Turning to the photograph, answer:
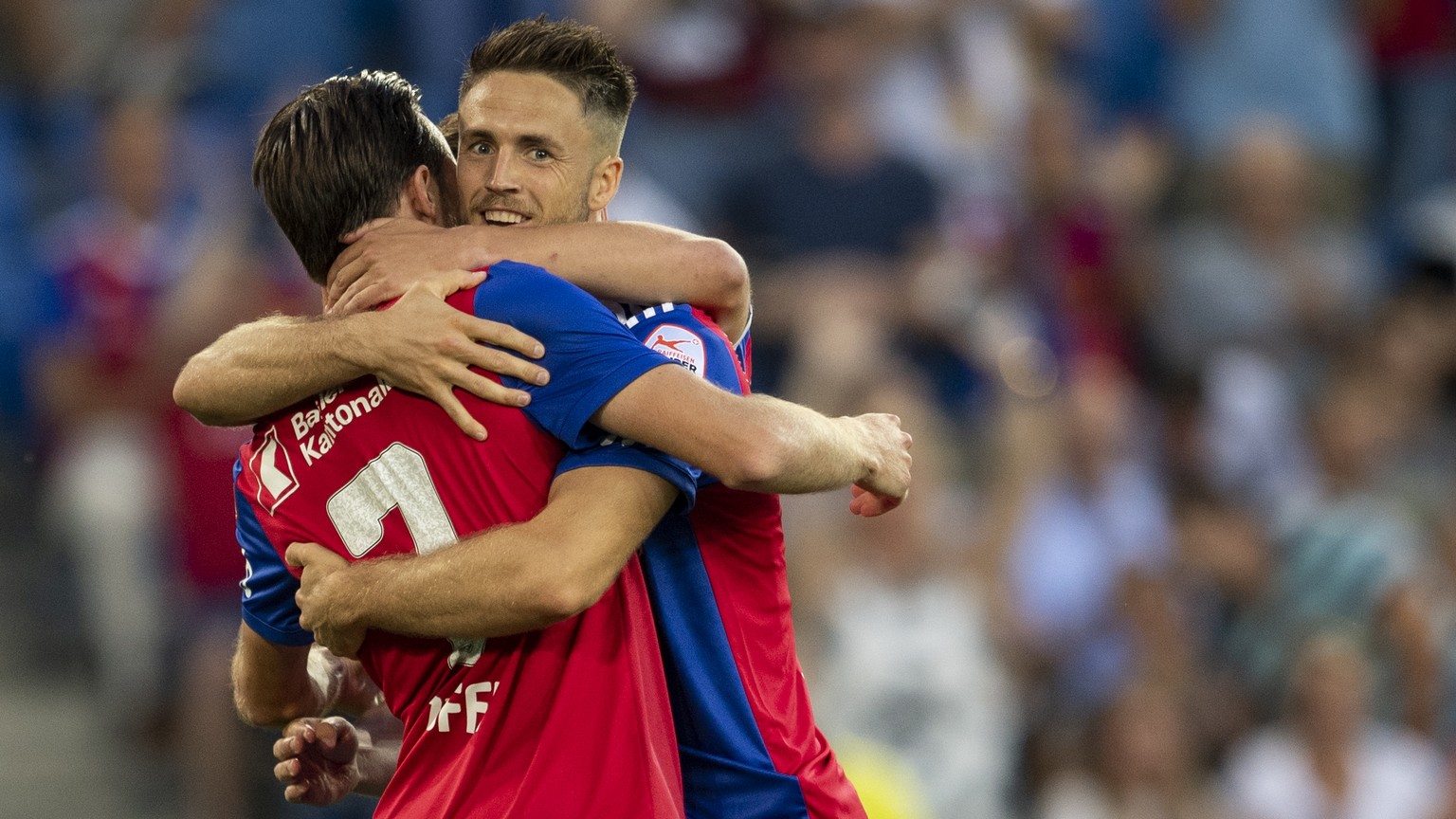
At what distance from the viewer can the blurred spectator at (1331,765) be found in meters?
7.38

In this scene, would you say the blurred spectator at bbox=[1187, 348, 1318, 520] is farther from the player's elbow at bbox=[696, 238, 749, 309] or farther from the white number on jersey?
the white number on jersey

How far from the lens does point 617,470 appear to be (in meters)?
2.81

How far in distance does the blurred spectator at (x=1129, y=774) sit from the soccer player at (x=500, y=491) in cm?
449

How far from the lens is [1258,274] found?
9.04 metres

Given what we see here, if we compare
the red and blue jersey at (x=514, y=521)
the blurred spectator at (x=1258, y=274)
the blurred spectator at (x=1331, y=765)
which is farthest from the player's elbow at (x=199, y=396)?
the blurred spectator at (x=1258, y=274)

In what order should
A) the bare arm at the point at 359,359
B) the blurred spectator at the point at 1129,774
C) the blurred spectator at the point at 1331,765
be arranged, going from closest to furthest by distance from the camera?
the bare arm at the point at 359,359 → the blurred spectator at the point at 1129,774 → the blurred spectator at the point at 1331,765

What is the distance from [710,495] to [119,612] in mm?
4623

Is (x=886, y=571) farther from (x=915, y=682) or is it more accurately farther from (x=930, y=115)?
(x=930, y=115)

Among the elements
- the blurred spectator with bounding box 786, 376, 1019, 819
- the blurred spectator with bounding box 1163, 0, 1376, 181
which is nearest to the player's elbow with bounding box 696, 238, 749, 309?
the blurred spectator with bounding box 786, 376, 1019, 819

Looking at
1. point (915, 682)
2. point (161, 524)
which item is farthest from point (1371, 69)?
point (161, 524)

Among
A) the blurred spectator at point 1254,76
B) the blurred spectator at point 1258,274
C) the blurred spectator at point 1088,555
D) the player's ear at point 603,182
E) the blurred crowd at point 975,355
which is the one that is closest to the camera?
the player's ear at point 603,182

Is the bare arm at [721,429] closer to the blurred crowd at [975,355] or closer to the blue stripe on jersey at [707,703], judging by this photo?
the blue stripe on jersey at [707,703]

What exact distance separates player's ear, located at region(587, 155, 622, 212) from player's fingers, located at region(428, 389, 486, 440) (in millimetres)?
633

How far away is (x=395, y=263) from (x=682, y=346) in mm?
493
